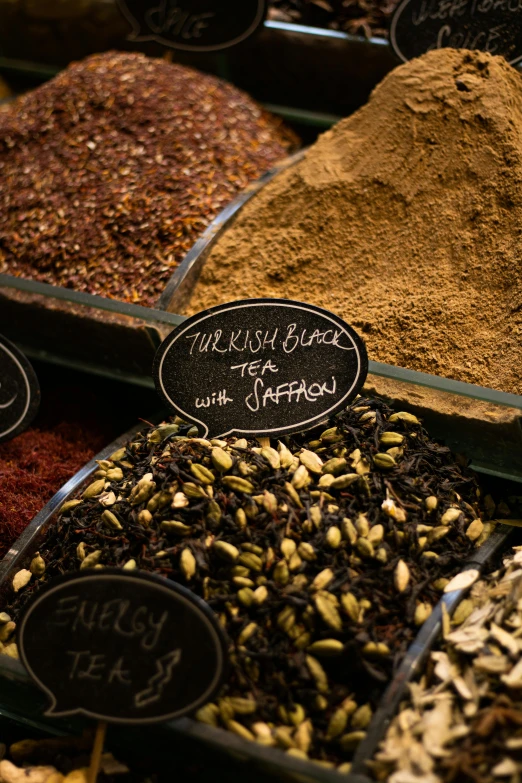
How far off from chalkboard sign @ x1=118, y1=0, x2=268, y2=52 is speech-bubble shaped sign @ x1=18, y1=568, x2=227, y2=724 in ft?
5.51

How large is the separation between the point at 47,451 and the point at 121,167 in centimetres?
74

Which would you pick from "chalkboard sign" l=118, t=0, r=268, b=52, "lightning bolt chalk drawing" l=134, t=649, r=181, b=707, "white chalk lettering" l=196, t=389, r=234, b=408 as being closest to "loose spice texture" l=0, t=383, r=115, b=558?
"white chalk lettering" l=196, t=389, r=234, b=408

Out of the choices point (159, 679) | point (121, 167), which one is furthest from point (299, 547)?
point (121, 167)

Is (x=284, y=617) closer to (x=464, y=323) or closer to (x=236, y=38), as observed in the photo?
(x=464, y=323)

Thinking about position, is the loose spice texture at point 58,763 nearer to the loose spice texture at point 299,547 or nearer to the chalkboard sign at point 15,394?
the loose spice texture at point 299,547

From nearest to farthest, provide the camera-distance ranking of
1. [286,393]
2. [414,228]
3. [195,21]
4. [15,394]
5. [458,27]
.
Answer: [286,393] < [15,394] < [414,228] < [458,27] < [195,21]

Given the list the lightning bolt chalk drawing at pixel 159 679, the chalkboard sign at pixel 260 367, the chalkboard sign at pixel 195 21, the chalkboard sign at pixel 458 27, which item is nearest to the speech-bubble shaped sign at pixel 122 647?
the lightning bolt chalk drawing at pixel 159 679

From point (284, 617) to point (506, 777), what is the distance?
0.31m

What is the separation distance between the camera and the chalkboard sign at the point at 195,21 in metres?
2.11

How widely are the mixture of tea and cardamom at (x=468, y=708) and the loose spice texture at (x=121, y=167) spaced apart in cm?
92

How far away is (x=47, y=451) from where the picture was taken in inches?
59.7

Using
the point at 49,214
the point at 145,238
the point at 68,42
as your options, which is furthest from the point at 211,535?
the point at 68,42

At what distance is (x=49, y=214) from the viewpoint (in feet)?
5.91

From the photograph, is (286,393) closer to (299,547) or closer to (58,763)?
(299,547)
